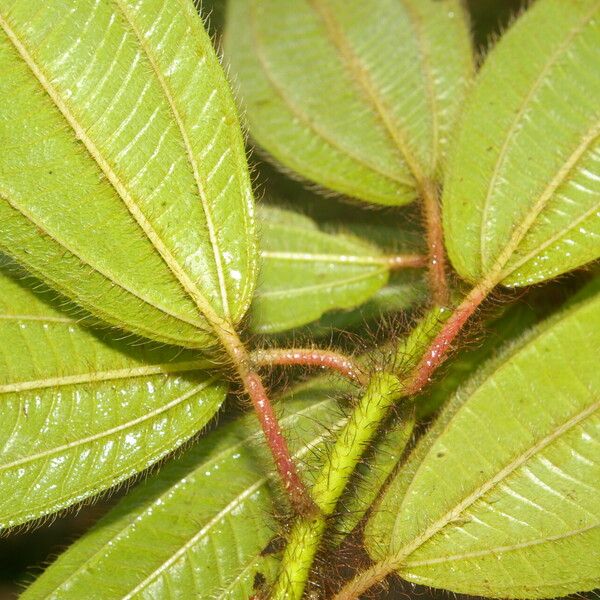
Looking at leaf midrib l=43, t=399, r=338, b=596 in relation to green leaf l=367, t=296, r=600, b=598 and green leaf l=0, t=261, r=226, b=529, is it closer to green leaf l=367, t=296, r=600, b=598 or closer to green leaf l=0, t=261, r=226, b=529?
green leaf l=0, t=261, r=226, b=529

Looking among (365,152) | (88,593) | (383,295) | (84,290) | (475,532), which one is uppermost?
(365,152)

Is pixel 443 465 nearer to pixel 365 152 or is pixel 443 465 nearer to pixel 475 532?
pixel 475 532

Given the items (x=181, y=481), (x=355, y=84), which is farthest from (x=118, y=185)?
(x=355, y=84)

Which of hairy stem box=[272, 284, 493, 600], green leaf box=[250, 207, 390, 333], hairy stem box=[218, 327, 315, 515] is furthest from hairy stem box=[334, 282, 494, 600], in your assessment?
green leaf box=[250, 207, 390, 333]

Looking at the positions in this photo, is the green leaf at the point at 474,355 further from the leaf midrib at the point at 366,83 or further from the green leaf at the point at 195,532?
the leaf midrib at the point at 366,83

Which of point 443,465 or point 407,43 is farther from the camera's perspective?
point 407,43

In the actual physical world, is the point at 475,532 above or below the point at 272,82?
below

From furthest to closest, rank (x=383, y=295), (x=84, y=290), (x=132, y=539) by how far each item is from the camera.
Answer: (x=383, y=295) < (x=132, y=539) < (x=84, y=290)

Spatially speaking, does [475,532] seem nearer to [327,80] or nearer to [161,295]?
[161,295]

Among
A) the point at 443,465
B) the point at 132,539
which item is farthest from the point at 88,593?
the point at 443,465

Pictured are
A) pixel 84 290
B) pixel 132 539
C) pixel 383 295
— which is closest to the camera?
pixel 84 290
